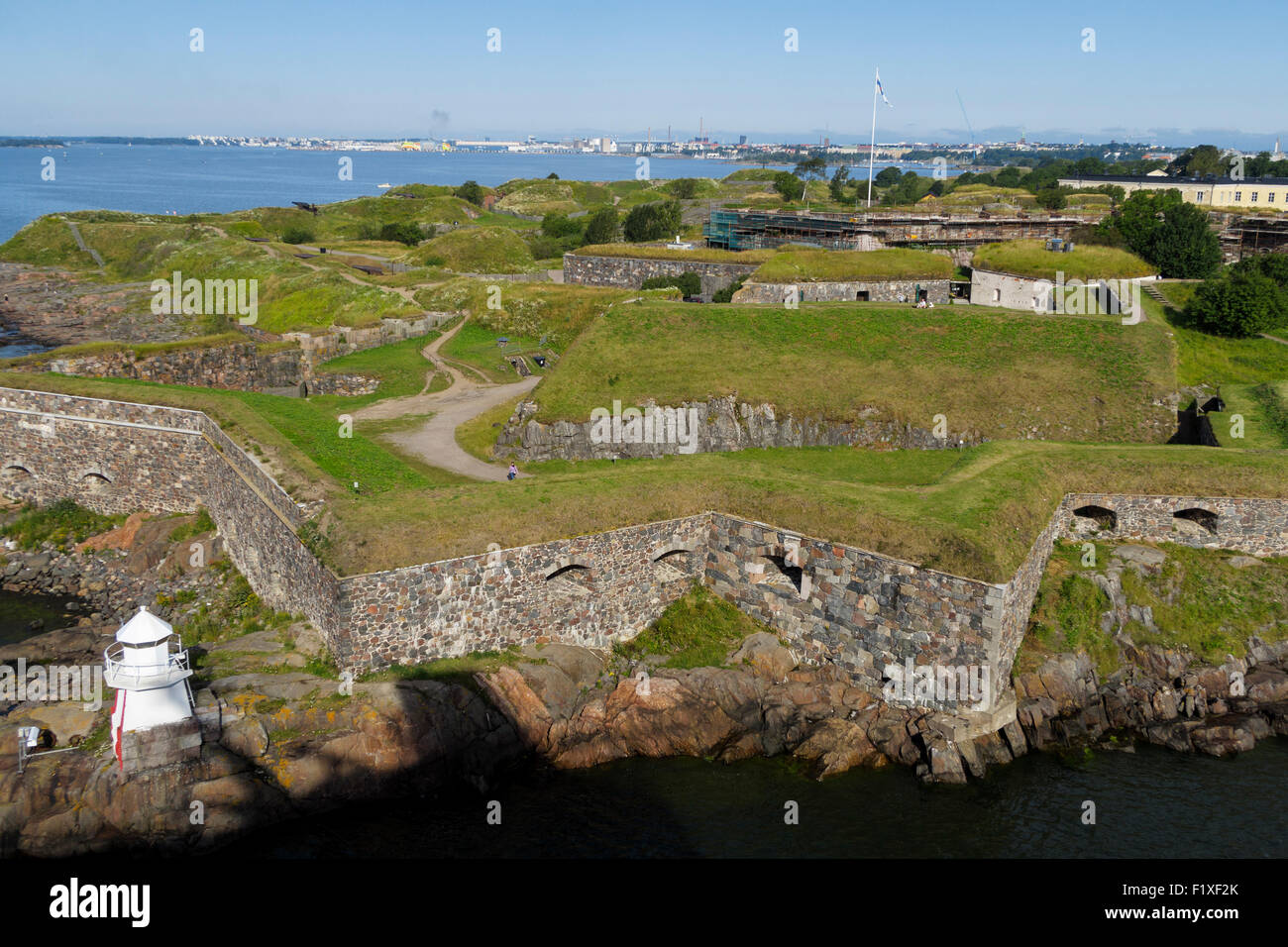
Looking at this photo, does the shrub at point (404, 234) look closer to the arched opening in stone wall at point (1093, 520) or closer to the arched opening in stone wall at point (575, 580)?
the arched opening in stone wall at point (575, 580)

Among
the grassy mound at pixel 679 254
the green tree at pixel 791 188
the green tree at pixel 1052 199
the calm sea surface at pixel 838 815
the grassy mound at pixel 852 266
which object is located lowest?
the calm sea surface at pixel 838 815

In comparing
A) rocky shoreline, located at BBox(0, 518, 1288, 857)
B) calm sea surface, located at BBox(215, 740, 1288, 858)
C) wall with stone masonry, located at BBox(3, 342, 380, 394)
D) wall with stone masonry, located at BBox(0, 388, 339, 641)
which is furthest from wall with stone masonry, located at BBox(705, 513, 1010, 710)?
wall with stone masonry, located at BBox(3, 342, 380, 394)

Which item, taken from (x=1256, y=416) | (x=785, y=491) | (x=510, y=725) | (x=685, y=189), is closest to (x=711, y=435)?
(x=785, y=491)

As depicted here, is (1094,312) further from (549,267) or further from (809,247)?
(549,267)

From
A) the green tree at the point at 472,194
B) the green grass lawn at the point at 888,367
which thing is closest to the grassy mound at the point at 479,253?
the green grass lawn at the point at 888,367

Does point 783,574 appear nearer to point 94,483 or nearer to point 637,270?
point 94,483

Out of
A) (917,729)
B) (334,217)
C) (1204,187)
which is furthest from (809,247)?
(334,217)
